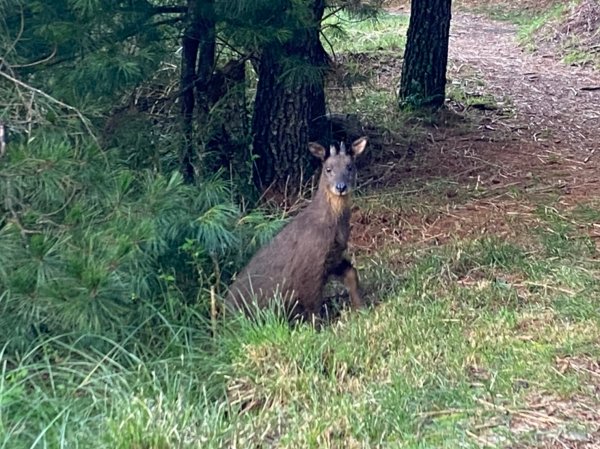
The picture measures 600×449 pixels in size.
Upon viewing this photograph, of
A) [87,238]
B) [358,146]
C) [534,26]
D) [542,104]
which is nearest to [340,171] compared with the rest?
[358,146]

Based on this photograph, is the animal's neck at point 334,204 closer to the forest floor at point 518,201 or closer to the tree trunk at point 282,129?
the forest floor at point 518,201

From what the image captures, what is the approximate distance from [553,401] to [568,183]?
4237 mm

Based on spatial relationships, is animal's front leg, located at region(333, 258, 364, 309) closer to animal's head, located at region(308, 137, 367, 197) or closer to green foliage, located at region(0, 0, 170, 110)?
animal's head, located at region(308, 137, 367, 197)

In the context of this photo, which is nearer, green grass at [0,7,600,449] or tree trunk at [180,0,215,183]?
green grass at [0,7,600,449]

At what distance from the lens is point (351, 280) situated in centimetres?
625

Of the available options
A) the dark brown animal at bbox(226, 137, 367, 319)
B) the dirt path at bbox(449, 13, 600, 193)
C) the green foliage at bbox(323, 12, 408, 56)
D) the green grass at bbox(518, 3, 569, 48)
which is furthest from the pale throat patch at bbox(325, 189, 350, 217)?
the green grass at bbox(518, 3, 569, 48)

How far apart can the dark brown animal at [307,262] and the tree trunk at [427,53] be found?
4810mm

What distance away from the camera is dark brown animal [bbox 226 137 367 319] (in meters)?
6.14

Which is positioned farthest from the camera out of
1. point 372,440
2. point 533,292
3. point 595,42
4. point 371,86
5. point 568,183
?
point 595,42

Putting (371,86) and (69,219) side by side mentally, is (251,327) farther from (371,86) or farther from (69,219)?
(371,86)

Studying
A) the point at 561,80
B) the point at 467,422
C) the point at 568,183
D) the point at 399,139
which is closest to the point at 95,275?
the point at 467,422

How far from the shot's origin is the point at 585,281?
6289 mm

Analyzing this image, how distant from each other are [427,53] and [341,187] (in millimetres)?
5144

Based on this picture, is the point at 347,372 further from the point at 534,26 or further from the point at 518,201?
the point at 534,26
